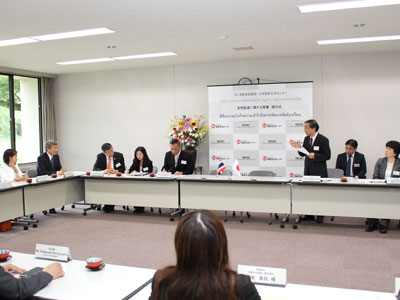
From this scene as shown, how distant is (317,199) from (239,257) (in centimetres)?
159

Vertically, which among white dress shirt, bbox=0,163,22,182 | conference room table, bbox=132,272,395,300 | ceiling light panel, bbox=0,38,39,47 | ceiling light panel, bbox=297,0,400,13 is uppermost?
ceiling light panel, bbox=0,38,39,47

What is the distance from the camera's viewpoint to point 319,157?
18.6ft

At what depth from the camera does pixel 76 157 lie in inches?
374

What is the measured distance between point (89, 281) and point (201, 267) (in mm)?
975

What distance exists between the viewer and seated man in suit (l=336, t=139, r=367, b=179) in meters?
6.18

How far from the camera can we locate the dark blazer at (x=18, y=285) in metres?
1.68

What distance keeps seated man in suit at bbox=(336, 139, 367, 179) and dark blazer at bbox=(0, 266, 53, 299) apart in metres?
5.39

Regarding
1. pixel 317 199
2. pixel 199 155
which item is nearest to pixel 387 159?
pixel 317 199

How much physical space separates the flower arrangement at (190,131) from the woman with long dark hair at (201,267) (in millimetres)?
6442

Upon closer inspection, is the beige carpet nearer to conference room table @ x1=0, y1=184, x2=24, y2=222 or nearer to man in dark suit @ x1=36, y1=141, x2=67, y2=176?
conference room table @ x1=0, y1=184, x2=24, y2=222

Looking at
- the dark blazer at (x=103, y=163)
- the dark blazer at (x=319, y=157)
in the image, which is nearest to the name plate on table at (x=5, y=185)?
the dark blazer at (x=103, y=163)

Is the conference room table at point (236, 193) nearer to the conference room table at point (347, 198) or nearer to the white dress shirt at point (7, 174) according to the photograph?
the conference room table at point (347, 198)

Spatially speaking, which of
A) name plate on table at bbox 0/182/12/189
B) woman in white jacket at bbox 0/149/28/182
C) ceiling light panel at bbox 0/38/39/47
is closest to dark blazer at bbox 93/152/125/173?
woman in white jacket at bbox 0/149/28/182

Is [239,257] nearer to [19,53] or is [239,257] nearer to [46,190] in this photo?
[46,190]
